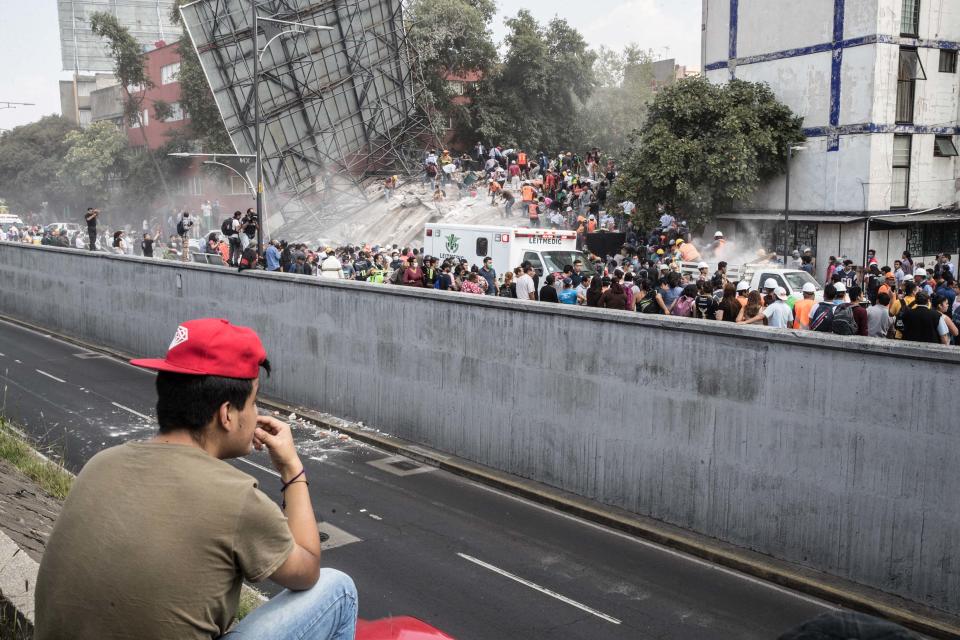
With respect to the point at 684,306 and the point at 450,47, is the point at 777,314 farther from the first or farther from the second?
the point at 450,47

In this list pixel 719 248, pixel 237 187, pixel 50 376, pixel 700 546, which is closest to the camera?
pixel 700 546

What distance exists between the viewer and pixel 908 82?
31453 millimetres

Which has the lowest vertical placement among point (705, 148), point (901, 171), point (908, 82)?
point (901, 171)

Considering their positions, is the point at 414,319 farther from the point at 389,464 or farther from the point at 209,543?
the point at 209,543

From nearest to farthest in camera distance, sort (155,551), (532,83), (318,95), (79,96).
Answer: (155,551)
(318,95)
(532,83)
(79,96)

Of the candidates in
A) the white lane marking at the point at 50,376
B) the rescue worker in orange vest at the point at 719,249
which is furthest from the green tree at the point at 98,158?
the white lane marking at the point at 50,376

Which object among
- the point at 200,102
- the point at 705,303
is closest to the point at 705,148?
the point at 705,303

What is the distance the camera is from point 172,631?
2.44m

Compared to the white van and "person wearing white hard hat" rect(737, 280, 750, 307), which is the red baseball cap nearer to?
"person wearing white hard hat" rect(737, 280, 750, 307)

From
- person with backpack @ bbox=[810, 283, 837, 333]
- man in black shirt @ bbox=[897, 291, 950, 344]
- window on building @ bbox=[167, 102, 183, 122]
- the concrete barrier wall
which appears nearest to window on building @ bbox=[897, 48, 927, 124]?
person with backpack @ bbox=[810, 283, 837, 333]

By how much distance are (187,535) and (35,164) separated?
91.4 meters

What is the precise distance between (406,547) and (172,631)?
23.7 ft

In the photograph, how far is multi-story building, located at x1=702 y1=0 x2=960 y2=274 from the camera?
1217 inches

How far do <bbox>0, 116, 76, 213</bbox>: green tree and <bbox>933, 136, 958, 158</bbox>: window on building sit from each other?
7177 centimetres
